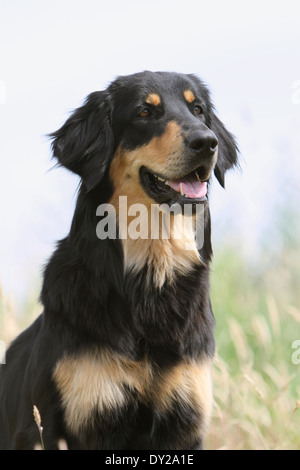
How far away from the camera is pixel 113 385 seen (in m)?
3.39

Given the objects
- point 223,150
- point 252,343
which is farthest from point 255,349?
point 223,150

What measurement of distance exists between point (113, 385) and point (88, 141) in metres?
1.27

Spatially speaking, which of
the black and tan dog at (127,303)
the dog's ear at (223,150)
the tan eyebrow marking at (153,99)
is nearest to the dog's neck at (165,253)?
the black and tan dog at (127,303)

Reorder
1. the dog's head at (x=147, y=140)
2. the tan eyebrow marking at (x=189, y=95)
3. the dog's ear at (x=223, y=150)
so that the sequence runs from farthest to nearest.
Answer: the dog's ear at (x=223, y=150), the tan eyebrow marking at (x=189, y=95), the dog's head at (x=147, y=140)

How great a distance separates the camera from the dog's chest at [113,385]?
11.0 feet

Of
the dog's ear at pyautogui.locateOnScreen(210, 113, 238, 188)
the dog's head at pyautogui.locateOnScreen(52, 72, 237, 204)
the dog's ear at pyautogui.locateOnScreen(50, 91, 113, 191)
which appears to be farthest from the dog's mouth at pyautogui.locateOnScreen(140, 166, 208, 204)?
the dog's ear at pyautogui.locateOnScreen(210, 113, 238, 188)

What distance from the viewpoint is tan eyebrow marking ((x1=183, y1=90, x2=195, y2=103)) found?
3.82 meters

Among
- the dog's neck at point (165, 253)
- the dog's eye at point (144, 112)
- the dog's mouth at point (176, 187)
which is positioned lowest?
Result: the dog's neck at point (165, 253)

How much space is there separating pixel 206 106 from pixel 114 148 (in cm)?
69

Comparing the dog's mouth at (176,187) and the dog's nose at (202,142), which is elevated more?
the dog's nose at (202,142)

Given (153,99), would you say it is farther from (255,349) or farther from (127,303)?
(255,349)

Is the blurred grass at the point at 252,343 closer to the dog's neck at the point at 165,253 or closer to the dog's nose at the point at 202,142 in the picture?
the dog's neck at the point at 165,253

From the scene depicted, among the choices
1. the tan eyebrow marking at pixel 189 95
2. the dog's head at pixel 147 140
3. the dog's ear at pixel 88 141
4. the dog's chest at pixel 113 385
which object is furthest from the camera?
the tan eyebrow marking at pixel 189 95
